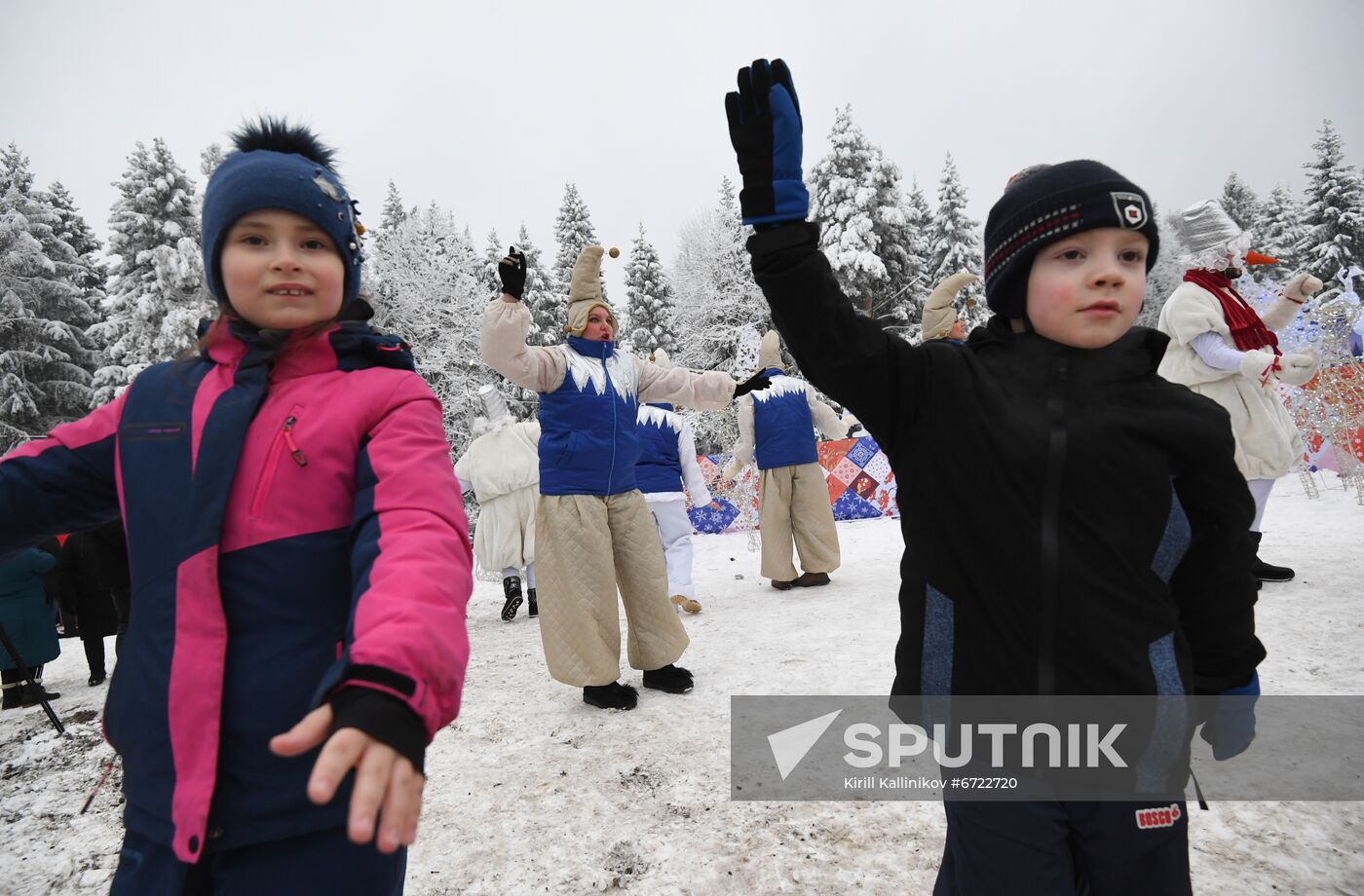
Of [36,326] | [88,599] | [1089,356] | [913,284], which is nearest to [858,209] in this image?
[913,284]

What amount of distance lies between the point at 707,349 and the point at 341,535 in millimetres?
25126

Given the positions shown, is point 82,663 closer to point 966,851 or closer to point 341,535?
point 341,535

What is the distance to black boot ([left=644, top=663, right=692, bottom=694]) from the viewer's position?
407cm

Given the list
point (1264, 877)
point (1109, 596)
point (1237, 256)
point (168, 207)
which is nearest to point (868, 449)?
point (1237, 256)

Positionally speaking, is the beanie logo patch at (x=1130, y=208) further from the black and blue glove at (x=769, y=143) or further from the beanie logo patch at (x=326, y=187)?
the beanie logo patch at (x=326, y=187)

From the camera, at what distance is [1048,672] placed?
1354 millimetres

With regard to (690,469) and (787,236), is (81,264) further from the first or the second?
(787,236)

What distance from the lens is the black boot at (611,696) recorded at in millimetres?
3906

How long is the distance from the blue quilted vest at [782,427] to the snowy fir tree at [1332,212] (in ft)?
114

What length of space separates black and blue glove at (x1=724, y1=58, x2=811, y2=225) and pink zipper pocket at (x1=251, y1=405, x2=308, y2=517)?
927mm

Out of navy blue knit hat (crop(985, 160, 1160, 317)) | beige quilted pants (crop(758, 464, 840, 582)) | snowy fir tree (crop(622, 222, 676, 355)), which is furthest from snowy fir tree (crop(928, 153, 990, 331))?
navy blue knit hat (crop(985, 160, 1160, 317))

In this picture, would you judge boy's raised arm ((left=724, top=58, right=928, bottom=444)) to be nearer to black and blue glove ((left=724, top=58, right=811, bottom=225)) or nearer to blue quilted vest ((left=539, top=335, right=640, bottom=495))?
black and blue glove ((left=724, top=58, right=811, bottom=225))

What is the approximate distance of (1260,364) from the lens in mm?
4109

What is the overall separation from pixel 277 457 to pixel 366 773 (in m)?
0.69
